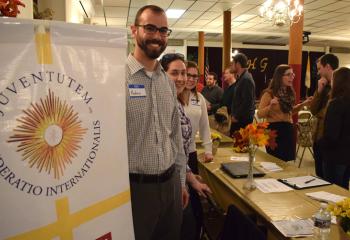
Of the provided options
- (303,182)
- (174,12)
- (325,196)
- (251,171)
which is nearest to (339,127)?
(303,182)

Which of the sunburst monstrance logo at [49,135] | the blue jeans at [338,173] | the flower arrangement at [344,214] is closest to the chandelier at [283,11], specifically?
the blue jeans at [338,173]

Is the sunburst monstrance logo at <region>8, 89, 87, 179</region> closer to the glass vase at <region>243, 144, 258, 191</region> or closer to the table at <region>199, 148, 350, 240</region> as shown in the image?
the table at <region>199, 148, 350, 240</region>

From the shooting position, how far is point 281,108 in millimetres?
3193

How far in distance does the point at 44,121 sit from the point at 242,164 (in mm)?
1839

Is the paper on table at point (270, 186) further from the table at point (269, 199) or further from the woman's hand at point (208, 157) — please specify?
the woman's hand at point (208, 157)

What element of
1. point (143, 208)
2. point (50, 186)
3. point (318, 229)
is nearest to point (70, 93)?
point (50, 186)

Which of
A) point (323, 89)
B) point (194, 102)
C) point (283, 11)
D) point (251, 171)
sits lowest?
point (251, 171)

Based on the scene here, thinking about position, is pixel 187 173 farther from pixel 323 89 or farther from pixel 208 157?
pixel 323 89

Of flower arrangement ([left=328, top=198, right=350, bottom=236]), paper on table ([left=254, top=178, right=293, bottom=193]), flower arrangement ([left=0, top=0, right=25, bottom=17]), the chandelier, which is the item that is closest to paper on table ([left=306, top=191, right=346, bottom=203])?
paper on table ([left=254, top=178, right=293, bottom=193])

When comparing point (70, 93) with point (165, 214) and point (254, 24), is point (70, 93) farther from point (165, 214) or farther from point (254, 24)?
point (254, 24)

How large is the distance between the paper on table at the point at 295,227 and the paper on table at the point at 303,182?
1.64 feet

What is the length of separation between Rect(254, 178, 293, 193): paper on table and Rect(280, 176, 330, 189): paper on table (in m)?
0.06

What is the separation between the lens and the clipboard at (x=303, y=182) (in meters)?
1.99

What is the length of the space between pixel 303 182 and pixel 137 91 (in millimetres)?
1308
